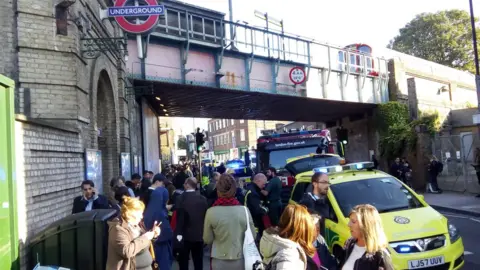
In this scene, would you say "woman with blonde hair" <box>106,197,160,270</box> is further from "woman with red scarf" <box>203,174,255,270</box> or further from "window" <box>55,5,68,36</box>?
"window" <box>55,5,68,36</box>

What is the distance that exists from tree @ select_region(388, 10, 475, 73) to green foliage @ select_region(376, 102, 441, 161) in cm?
2383

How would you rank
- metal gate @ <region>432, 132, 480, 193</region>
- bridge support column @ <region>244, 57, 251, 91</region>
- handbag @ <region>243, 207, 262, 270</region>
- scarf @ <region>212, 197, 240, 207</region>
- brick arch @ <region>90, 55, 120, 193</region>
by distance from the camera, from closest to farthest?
handbag @ <region>243, 207, 262, 270</region>, scarf @ <region>212, 197, 240, 207</region>, brick arch @ <region>90, 55, 120, 193</region>, metal gate @ <region>432, 132, 480, 193</region>, bridge support column @ <region>244, 57, 251, 91</region>

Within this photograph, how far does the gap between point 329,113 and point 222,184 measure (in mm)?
30106

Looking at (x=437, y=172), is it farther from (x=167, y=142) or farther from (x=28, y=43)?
(x=167, y=142)

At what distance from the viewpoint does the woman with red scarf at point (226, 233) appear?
16.1ft

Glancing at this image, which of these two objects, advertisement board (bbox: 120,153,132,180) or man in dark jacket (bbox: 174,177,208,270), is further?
advertisement board (bbox: 120,153,132,180)

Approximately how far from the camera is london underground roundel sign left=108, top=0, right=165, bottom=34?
10.6 metres

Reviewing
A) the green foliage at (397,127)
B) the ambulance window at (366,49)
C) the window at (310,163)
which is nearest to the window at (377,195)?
the window at (310,163)

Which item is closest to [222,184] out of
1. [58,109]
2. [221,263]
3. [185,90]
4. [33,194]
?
[221,263]

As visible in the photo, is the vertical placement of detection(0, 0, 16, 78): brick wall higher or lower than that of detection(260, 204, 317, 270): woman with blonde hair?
higher

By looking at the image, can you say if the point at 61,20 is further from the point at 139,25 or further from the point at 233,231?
the point at 233,231

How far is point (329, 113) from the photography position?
34.4 metres

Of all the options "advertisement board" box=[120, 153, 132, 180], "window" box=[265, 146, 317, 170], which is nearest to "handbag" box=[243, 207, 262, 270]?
"advertisement board" box=[120, 153, 132, 180]

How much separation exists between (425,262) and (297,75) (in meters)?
18.4
